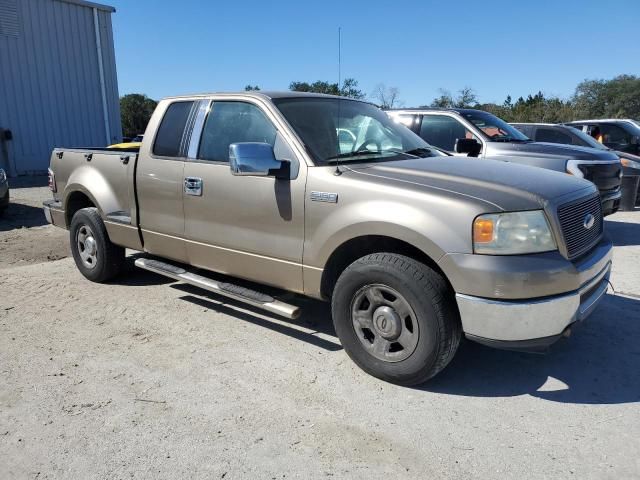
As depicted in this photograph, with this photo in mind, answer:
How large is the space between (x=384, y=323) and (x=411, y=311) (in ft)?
0.78

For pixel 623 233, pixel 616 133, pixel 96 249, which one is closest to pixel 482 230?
pixel 96 249

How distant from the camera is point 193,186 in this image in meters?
4.30

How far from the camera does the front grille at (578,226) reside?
308 cm

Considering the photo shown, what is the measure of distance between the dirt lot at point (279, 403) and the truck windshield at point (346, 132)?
4.94 ft

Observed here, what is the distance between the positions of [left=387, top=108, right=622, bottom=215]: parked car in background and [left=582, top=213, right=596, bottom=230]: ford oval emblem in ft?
12.6

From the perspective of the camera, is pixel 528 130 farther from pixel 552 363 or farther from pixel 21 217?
pixel 21 217

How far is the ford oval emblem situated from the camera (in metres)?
3.36

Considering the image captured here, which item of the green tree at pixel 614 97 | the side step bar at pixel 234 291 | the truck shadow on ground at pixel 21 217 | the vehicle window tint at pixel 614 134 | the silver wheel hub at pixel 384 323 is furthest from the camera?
the green tree at pixel 614 97

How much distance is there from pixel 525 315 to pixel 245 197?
2172mm

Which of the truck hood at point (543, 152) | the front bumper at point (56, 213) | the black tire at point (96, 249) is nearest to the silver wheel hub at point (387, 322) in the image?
the black tire at point (96, 249)

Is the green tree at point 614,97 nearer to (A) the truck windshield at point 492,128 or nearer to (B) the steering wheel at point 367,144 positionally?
(A) the truck windshield at point 492,128

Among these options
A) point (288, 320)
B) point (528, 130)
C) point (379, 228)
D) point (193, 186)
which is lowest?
point (288, 320)

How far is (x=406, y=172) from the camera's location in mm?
3447

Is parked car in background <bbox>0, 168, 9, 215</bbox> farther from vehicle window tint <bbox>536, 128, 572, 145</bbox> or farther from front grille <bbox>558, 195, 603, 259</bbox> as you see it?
vehicle window tint <bbox>536, 128, 572, 145</bbox>
